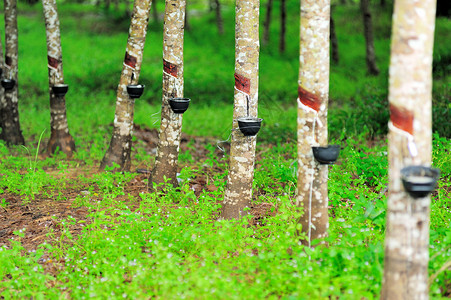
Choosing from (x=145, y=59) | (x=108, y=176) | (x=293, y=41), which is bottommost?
(x=108, y=176)

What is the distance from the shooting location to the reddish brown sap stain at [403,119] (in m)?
3.19

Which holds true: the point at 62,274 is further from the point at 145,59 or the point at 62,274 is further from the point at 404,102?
the point at 145,59

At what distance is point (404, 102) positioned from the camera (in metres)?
3.19

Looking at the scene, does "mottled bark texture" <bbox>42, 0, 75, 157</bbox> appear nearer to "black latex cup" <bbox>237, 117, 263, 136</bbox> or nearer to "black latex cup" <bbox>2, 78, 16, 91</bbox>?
"black latex cup" <bbox>2, 78, 16, 91</bbox>

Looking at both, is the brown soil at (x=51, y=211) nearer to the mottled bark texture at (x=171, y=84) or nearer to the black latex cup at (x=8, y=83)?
the mottled bark texture at (x=171, y=84)

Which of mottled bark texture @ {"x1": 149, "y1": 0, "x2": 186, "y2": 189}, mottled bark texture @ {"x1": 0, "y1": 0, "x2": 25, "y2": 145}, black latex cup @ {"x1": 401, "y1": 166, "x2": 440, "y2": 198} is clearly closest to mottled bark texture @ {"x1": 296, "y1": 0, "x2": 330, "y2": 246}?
black latex cup @ {"x1": 401, "y1": 166, "x2": 440, "y2": 198}

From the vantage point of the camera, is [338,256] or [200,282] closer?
[200,282]

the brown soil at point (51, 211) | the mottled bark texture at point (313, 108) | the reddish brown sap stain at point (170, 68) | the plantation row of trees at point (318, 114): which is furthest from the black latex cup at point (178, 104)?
the mottled bark texture at point (313, 108)

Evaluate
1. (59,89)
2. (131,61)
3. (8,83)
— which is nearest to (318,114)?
(131,61)

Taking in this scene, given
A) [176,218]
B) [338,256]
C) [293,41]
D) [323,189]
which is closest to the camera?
[338,256]

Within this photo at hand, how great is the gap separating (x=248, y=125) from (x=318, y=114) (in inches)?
37.5

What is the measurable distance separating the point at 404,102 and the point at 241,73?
7.68ft

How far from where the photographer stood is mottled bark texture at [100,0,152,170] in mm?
7223

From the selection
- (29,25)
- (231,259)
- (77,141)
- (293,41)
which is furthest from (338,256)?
(29,25)
